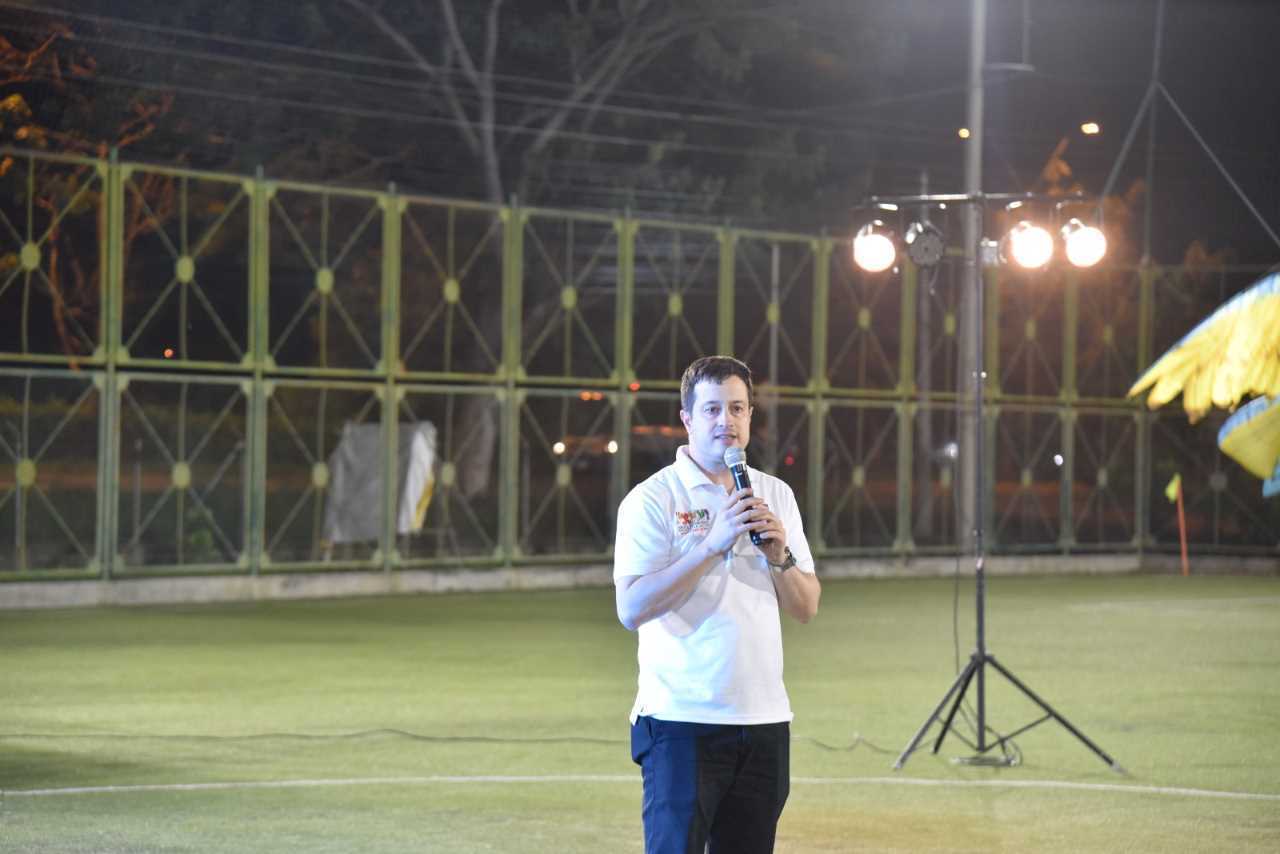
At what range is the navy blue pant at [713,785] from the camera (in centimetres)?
483

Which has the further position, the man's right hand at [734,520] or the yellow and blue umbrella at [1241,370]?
the yellow and blue umbrella at [1241,370]

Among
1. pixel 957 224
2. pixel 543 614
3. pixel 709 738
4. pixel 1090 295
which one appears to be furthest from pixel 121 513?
pixel 709 738

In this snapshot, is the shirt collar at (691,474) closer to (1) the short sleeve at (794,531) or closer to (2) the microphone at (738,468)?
(2) the microphone at (738,468)

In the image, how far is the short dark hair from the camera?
5004mm

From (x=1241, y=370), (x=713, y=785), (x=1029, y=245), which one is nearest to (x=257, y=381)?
(x=1029, y=245)

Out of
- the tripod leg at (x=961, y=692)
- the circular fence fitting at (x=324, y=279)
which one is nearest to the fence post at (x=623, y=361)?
the circular fence fitting at (x=324, y=279)

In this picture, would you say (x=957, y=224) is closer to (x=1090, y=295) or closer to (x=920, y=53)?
(x=920, y=53)

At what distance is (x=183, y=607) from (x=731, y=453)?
14592 mm

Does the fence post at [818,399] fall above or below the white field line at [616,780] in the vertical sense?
above

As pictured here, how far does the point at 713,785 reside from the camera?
4.87m

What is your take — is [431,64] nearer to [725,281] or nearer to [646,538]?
[725,281]

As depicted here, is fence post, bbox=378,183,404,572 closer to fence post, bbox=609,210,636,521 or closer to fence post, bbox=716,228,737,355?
fence post, bbox=609,210,636,521

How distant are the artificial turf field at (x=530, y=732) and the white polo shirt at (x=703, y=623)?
Result: 3172mm

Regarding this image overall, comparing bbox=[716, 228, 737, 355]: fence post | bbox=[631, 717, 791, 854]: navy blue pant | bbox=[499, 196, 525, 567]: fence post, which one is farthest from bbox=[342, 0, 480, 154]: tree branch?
bbox=[631, 717, 791, 854]: navy blue pant
